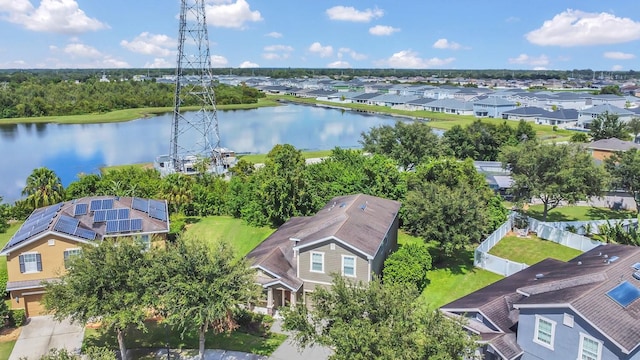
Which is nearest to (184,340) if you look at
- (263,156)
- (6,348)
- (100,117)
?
(6,348)

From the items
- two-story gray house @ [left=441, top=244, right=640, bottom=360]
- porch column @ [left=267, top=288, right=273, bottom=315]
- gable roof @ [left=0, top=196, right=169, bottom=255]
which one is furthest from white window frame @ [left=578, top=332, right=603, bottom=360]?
gable roof @ [left=0, top=196, right=169, bottom=255]

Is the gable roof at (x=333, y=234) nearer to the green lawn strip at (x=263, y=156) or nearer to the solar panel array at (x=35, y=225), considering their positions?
the solar panel array at (x=35, y=225)

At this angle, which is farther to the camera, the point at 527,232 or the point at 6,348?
the point at 527,232

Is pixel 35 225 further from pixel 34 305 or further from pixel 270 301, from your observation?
pixel 270 301

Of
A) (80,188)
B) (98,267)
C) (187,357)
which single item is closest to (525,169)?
(187,357)

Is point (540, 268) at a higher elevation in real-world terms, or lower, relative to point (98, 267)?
lower

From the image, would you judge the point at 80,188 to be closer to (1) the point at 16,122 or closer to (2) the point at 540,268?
(2) the point at 540,268
